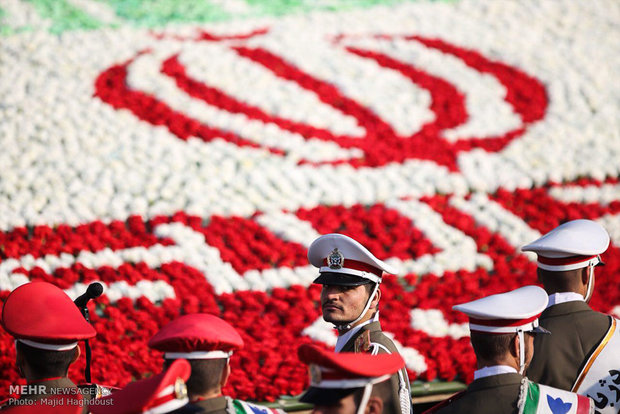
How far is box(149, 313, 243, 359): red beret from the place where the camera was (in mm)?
2725

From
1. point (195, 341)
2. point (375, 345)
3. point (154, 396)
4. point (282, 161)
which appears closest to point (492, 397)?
point (375, 345)

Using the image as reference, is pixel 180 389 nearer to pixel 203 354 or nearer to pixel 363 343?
pixel 203 354

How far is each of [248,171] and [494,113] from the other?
2876mm

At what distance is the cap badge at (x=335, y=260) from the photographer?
3576mm

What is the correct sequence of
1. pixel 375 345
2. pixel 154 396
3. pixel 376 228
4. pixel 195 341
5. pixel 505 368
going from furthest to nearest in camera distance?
pixel 376 228 < pixel 375 345 < pixel 505 368 < pixel 195 341 < pixel 154 396

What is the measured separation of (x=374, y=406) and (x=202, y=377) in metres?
0.66

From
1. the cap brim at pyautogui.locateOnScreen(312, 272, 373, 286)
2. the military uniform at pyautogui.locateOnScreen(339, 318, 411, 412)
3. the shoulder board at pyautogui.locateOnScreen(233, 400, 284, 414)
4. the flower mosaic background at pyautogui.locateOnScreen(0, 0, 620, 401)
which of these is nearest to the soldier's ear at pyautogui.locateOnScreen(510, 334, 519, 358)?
the military uniform at pyautogui.locateOnScreen(339, 318, 411, 412)

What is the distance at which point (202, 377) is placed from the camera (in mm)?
2748

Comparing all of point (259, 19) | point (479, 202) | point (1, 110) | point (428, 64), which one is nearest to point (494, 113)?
Result: point (428, 64)

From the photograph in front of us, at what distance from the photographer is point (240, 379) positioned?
4.61 metres

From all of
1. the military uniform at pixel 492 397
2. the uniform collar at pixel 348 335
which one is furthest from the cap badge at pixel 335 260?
the military uniform at pixel 492 397

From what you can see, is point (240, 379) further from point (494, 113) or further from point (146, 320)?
point (494, 113)

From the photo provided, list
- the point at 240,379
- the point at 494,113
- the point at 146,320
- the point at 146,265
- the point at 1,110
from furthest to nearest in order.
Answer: the point at 494,113, the point at 1,110, the point at 146,265, the point at 146,320, the point at 240,379

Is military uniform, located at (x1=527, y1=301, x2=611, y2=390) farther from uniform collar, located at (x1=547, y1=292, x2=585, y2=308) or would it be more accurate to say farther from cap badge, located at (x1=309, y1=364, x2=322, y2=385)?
cap badge, located at (x1=309, y1=364, x2=322, y2=385)
